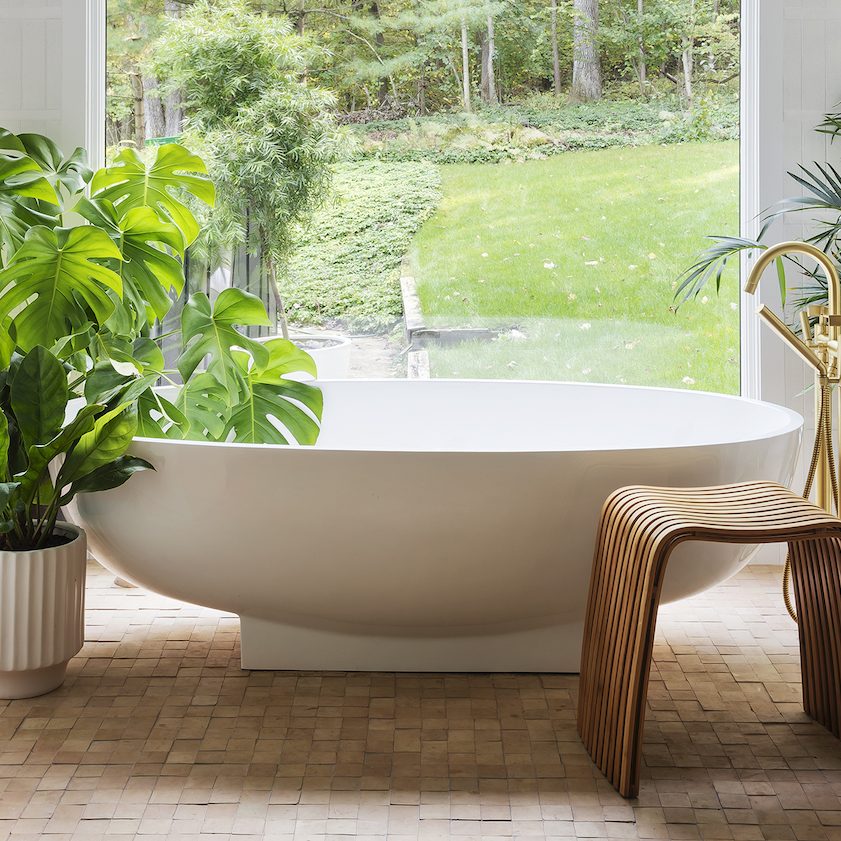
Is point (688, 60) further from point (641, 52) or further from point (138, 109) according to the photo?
point (138, 109)

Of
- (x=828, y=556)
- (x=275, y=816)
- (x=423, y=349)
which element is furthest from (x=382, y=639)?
(x=423, y=349)

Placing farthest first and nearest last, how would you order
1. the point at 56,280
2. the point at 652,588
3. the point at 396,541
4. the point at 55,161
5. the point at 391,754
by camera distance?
A: the point at 55,161, the point at 56,280, the point at 396,541, the point at 391,754, the point at 652,588

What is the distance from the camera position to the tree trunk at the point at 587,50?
3.45m

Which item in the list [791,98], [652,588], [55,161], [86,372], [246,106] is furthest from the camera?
[246,106]

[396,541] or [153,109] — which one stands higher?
[153,109]

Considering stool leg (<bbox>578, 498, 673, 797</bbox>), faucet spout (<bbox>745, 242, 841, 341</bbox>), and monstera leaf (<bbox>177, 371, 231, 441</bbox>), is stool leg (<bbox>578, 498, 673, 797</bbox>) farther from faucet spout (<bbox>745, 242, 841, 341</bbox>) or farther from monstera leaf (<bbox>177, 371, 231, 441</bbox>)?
monstera leaf (<bbox>177, 371, 231, 441</bbox>)

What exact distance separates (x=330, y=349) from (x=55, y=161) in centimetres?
114

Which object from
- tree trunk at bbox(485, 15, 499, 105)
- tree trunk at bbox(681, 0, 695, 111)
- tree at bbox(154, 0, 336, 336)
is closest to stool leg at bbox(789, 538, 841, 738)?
tree trunk at bbox(681, 0, 695, 111)

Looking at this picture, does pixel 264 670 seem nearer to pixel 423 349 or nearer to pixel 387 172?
pixel 423 349

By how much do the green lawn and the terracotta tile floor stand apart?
1256 mm

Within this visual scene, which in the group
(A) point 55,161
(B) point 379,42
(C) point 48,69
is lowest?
(A) point 55,161

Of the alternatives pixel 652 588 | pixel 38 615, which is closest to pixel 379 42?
pixel 38 615

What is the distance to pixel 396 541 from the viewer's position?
205cm

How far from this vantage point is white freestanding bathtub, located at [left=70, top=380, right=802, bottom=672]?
6.63ft
